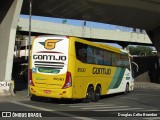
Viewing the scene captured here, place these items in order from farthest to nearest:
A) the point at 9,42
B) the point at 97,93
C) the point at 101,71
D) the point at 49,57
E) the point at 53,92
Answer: the point at 9,42
the point at 101,71
the point at 97,93
the point at 49,57
the point at 53,92

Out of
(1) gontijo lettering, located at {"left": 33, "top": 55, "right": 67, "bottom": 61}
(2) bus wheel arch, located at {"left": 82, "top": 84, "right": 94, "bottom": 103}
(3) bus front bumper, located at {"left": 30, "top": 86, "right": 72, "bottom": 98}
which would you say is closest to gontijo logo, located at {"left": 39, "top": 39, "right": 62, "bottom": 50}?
(1) gontijo lettering, located at {"left": 33, "top": 55, "right": 67, "bottom": 61}

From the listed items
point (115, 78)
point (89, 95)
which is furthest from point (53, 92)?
point (115, 78)

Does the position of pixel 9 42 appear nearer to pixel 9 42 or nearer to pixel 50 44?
pixel 9 42

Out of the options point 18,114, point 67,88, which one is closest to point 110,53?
point 67,88

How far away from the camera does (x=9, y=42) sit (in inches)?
951

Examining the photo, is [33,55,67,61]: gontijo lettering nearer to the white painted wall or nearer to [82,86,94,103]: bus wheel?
[82,86,94,103]: bus wheel

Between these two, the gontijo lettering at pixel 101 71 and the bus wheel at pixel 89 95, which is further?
the gontijo lettering at pixel 101 71

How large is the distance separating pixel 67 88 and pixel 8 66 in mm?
6302

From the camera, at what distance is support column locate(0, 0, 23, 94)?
24.1 m

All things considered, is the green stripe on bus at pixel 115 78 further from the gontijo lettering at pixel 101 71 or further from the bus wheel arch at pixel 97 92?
the bus wheel arch at pixel 97 92

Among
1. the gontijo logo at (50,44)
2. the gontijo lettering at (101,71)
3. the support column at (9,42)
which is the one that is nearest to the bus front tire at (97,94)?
the gontijo lettering at (101,71)

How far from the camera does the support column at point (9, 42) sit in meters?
24.1

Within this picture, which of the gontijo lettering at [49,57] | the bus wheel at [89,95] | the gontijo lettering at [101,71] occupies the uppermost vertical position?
the gontijo lettering at [49,57]

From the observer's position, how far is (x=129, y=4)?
108ft
